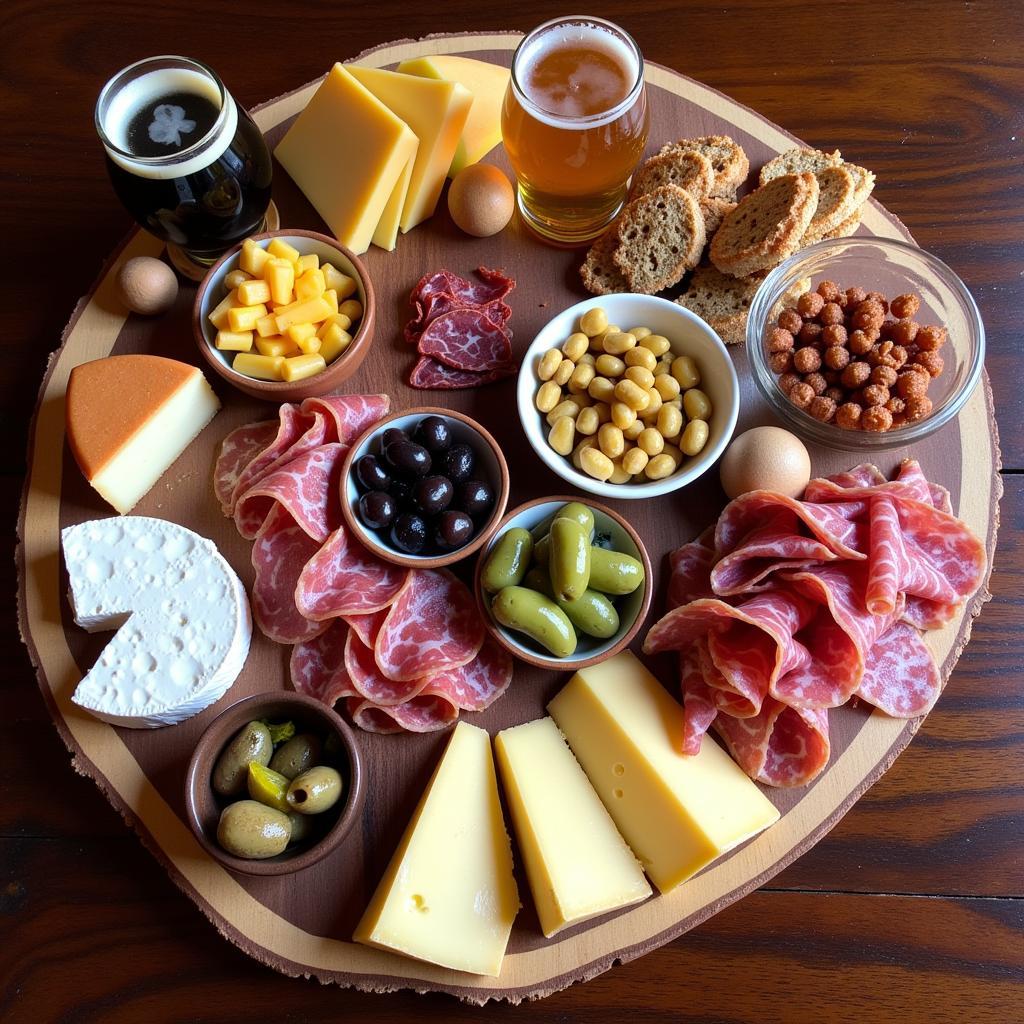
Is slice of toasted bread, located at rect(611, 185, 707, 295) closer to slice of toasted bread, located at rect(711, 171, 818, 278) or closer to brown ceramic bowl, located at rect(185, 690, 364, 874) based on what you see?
slice of toasted bread, located at rect(711, 171, 818, 278)

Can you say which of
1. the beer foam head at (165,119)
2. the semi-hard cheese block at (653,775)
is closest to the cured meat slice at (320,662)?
the semi-hard cheese block at (653,775)

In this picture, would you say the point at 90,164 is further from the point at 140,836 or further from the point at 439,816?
the point at 439,816

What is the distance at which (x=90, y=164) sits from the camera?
1815 millimetres

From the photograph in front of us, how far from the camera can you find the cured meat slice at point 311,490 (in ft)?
4.58

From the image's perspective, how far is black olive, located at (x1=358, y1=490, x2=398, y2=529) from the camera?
4.55 feet

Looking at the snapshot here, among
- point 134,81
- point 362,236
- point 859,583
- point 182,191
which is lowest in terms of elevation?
point 859,583

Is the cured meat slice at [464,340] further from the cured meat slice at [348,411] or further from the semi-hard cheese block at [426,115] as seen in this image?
the semi-hard cheese block at [426,115]

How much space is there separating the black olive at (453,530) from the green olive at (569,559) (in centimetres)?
13

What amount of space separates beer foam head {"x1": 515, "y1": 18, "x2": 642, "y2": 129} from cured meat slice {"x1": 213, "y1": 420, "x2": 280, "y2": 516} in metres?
0.67

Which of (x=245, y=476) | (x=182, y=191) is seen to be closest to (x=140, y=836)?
(x=245, y=476)

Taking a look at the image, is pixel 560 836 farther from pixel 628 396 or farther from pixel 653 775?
pixel 628 396

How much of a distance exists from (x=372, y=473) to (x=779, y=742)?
74 cm

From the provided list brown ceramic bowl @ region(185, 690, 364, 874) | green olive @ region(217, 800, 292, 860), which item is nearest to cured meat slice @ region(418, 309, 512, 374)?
brown ceramic bowl @ region(185, 690, 364, 874)

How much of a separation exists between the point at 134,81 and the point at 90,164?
448mm
